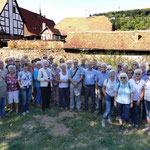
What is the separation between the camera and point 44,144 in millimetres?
3703

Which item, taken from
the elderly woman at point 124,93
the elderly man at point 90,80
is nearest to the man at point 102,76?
the elderly man at point 90,80

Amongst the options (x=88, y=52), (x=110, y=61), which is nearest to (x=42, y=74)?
(x=110, y=61)

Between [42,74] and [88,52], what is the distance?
13780 millimetres

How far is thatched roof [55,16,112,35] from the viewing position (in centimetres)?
3296

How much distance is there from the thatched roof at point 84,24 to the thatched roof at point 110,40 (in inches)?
544

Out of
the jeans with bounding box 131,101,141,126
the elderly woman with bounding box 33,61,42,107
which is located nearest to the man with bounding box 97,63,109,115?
the jeans with bounding box 131,101,141,126

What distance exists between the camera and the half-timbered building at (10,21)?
22609 mm

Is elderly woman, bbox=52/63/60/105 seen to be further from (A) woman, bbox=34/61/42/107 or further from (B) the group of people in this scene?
(A) woman, bbox=34/61/42/107

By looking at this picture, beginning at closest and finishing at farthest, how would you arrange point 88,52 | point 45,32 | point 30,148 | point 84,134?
point 30,148
point 84,134
point 88,52
point 45,32

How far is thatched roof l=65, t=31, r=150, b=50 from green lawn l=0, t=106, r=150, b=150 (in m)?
13.9

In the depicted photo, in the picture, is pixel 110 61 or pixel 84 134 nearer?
pixel 84 134

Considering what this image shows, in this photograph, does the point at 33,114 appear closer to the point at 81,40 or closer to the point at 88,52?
the point at 88,52

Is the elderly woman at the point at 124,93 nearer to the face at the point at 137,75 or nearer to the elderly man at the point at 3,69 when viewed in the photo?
the face at the point at 137,75

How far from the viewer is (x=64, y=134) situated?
13.7 ft
